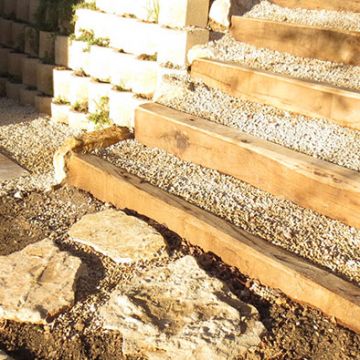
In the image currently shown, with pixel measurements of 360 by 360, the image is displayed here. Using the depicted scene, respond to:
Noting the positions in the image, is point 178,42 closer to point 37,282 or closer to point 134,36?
point 134,36

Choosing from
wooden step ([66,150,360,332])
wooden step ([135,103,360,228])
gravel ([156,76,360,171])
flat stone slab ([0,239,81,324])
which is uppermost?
gravel ([156,76,360,171])

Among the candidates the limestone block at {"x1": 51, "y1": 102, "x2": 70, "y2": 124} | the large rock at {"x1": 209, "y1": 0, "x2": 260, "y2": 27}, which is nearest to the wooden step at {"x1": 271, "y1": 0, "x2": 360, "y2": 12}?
the large rock at {"x1": 209, "y1": 0, "x2": 260, "y2": 27}

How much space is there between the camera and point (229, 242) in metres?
A: 2.33

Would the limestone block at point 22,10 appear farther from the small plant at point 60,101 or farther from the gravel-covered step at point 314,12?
the gravel-covered step at point 314,12

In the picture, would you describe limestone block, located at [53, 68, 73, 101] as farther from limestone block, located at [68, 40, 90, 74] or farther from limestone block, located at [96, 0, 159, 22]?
limestone block, located at [96, 0, 159, 22]

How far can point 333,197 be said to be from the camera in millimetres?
2551

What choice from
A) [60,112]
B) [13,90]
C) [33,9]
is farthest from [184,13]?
[13,90]

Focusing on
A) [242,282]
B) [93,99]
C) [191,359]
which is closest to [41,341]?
[191,359]

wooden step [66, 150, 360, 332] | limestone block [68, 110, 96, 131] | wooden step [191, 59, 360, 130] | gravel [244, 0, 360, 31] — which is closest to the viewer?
wooden step [66, 150, 360, 332]

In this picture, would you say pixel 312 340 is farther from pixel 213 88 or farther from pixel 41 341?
pixel 213 88

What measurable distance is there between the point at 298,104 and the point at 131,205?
1.19 meters

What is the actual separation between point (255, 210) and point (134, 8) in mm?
2640

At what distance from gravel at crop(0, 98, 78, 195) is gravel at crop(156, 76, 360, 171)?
1.03 metres

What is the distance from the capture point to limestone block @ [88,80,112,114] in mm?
4664
